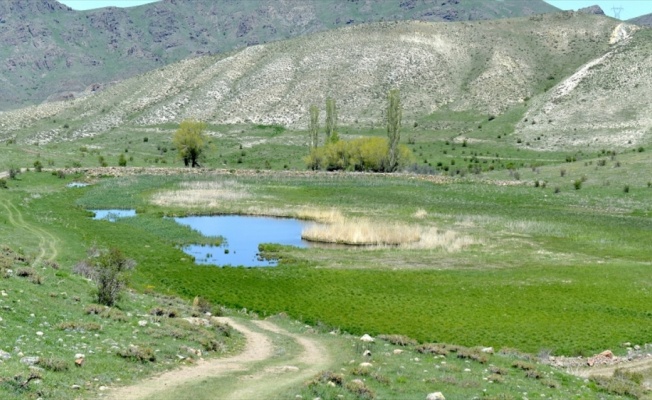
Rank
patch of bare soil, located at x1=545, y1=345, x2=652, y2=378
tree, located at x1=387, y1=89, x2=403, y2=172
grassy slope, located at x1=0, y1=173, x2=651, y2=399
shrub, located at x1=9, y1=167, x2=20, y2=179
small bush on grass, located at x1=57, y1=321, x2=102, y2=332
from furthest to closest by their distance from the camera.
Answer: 1. tree, located at x1=387, y1=89, x2=403, y2=172
2. shrub, located at x1=9, y1=167, x2=20, y2=179
3. patch of bare soil, located at x1=545, y1=345, x2=652, y2=378
4. small bush on grass, located at x1=57, y1=321, x2=102, y2=332
5. grassy slope, located at x1=0, y1=173, x2=651, y2=399

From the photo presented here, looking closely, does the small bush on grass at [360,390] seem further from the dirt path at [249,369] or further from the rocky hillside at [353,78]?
the rocky hillside at [353,78]

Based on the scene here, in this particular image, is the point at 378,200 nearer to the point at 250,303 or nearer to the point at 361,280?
the point at 361,280

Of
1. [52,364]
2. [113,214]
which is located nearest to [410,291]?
[52,364]

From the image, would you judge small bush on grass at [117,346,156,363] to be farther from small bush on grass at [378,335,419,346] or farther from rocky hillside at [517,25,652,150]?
rocky hillside at [517,25,652,150]

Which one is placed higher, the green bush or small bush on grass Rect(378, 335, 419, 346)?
the green bush

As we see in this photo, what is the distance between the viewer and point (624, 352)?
88.9ft

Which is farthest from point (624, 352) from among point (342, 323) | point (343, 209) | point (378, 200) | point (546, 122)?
point (546, 122)

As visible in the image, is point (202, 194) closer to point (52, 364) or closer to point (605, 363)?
point (605, 363)

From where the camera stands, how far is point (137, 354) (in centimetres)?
1756

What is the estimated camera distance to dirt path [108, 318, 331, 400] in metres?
15.6

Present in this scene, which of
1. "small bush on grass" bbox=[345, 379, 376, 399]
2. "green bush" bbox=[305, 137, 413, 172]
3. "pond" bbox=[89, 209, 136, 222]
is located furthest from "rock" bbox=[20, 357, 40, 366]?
"green bush" bbox=[305, 137, 413, 172]

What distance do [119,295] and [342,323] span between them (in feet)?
30.5

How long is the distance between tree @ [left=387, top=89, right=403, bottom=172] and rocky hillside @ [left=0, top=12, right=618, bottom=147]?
47.5 m

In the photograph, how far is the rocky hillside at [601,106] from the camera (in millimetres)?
122562
